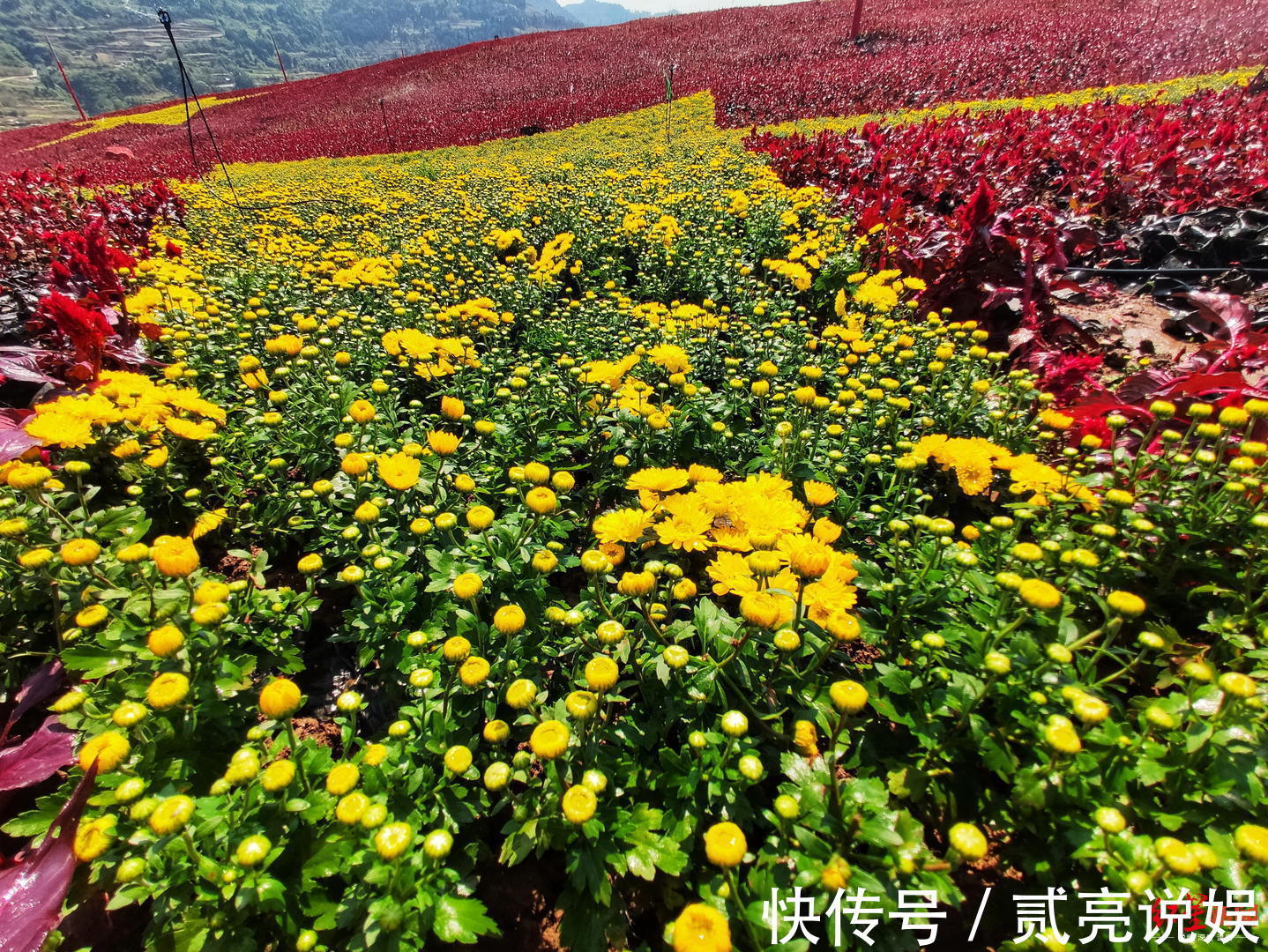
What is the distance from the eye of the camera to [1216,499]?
1.85 metres

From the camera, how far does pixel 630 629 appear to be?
6.20 feet

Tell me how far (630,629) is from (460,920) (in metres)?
0.90

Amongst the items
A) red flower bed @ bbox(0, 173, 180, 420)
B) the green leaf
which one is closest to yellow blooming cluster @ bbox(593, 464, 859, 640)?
the green leaf

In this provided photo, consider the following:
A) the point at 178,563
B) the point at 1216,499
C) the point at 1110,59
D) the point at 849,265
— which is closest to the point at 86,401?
the point at 178,563

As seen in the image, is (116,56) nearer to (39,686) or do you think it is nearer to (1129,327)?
(39,686)

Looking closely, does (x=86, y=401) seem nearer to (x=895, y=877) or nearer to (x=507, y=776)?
(x=507, y=776)

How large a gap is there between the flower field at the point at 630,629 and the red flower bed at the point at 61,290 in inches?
1.8

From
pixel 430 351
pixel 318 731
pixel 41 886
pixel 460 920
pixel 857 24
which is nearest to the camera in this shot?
pixel 460 920

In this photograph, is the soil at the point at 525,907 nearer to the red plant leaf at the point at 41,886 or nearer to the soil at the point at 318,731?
the soil at the point at 318,731

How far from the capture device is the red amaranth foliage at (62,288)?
3066mm

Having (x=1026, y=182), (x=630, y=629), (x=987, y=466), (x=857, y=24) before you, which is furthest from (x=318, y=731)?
(x=857, y=24)

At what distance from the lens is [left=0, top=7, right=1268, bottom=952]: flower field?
1292 mm

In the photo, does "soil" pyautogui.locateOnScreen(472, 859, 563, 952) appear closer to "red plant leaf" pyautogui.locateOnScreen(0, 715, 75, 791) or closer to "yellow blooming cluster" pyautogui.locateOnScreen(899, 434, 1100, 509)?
"red plant leaf" pyautogui.locateOnScreen(0, 715, 75, 791)

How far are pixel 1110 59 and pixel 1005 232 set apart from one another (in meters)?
20.7
